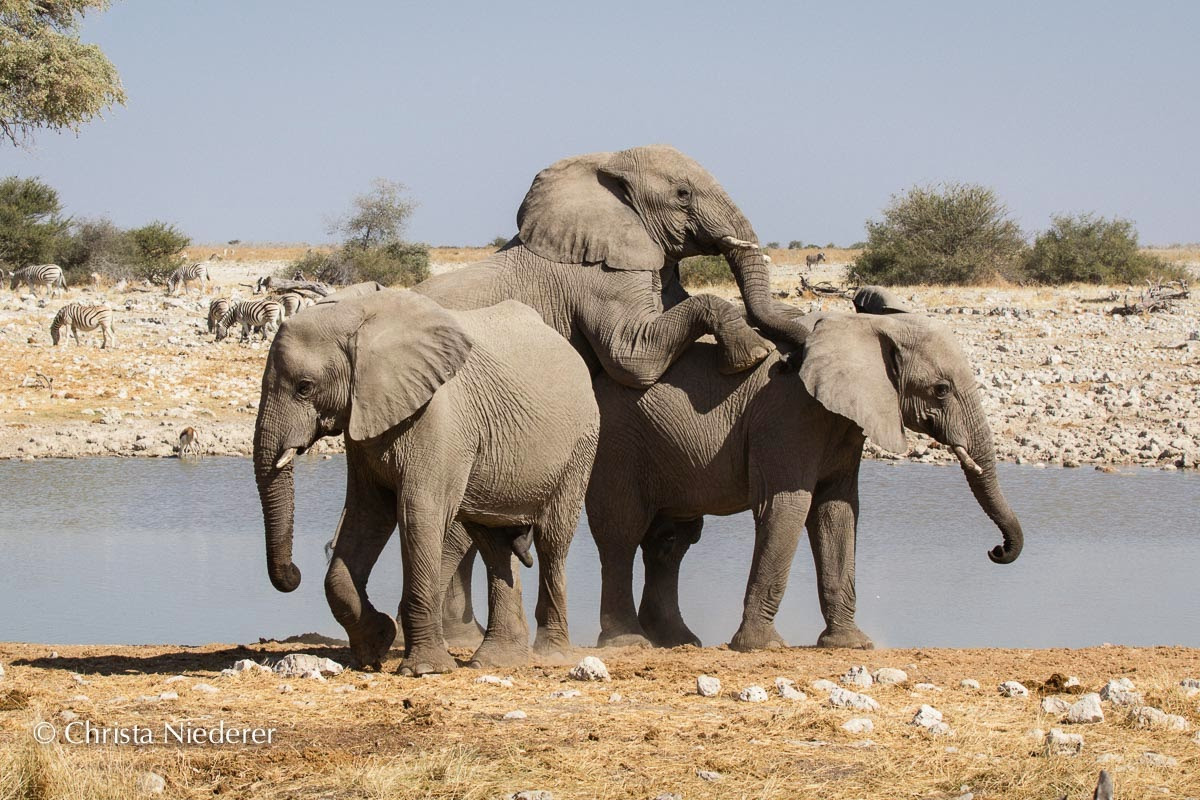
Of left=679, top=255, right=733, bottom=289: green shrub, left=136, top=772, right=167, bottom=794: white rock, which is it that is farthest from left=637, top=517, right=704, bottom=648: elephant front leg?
left=679, top=255, right=733, bottom=289: green shrub

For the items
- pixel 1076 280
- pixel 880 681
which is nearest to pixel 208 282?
pixel 1076 280

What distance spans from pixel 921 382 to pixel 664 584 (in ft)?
6.31

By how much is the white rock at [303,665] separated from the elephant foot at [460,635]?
1593mm

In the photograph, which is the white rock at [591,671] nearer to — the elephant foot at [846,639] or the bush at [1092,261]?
the elephant foot at [846,639]

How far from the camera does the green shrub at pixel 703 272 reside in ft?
106

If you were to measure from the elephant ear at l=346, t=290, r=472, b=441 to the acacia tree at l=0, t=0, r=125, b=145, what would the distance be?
38.2 feet

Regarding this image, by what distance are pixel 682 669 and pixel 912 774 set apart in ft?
7.73

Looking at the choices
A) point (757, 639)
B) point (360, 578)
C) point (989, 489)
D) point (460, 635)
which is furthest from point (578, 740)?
point (989, 489)

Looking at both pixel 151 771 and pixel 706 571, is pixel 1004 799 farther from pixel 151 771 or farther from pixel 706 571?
pixel 706 571

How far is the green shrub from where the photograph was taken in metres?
32.3

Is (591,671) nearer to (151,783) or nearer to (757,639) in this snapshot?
(757,639)

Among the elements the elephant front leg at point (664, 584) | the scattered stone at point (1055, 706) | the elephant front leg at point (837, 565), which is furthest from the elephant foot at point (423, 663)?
the scattered stone at point (1055, 706)

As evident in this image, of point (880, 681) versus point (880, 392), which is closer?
point (880, 681)

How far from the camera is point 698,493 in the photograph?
9.15 metres
